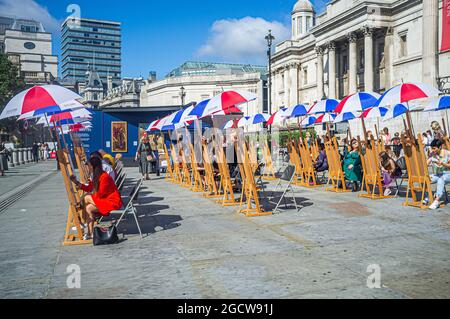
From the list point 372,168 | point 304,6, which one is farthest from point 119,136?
point 304,6

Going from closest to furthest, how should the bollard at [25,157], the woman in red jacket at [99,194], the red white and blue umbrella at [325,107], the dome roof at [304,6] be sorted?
the woman in red jacket at [99,194] < the red white and blue umbrella at [325,107] < the bollard at [25,157] < the dome roof at [304,6]

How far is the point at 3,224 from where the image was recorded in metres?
8.80

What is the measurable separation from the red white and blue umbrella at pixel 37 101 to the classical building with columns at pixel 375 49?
97.7ft

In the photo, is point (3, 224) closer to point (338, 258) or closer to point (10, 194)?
point (10, 194)

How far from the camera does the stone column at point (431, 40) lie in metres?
33.6

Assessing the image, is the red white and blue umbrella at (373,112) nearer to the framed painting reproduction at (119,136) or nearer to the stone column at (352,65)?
the framed painting reproduction at (119,136)

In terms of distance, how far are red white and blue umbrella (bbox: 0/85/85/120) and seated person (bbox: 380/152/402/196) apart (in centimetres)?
841

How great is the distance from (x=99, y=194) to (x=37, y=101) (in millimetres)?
1791

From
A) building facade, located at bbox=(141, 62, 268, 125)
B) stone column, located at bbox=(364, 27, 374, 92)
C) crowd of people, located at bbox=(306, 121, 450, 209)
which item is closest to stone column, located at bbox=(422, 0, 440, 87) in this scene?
stone column, located at bbox=(364, 27, 374, 92)

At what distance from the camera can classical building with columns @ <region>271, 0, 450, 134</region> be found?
111 feet

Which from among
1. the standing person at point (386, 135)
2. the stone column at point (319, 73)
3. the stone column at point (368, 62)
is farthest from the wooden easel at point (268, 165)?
the stone column at point (319, 73)

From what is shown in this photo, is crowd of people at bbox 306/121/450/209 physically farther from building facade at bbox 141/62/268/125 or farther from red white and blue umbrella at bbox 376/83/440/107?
building facade at bbox 141/62/268/125

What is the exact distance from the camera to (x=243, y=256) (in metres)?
5.81
